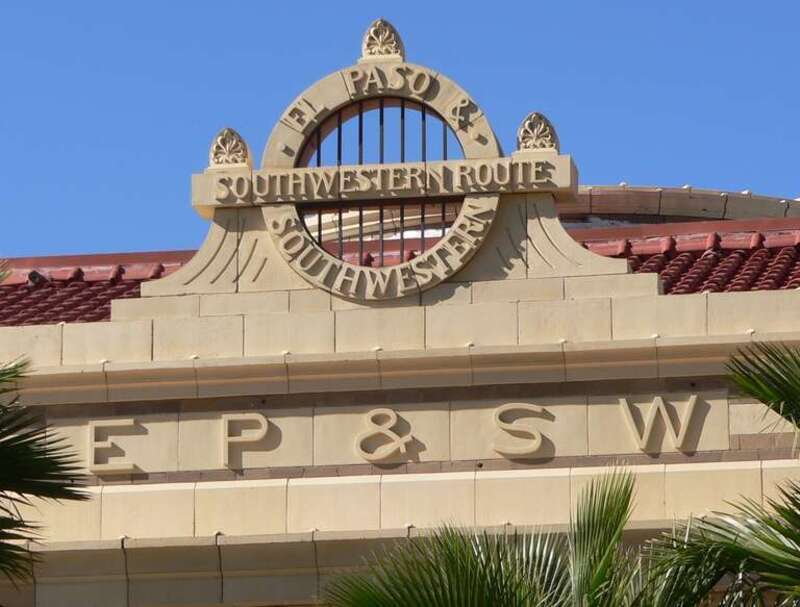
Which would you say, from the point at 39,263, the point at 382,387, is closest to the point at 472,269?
the point at 382,387

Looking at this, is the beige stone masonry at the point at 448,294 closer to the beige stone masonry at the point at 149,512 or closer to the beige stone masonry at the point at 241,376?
the beige stone masonry at the point at 241,376

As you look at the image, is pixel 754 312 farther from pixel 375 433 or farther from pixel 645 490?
pixel 375 433

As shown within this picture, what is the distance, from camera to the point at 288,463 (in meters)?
28.1

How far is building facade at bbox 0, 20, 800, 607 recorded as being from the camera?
1071 inches

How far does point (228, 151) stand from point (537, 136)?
11.7ft

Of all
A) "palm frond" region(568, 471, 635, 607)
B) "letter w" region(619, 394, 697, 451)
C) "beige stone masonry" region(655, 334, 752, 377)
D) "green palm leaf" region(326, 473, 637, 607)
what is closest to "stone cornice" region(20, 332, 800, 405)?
"beige stone masonry" region(655, 334, 752, 377)

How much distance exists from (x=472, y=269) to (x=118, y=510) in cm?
476

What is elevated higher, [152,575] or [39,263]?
[39,263]

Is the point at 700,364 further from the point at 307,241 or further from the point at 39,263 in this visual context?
the point at 39,263

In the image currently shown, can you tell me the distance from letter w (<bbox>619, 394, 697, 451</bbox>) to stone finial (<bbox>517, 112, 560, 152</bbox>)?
310 centimetres

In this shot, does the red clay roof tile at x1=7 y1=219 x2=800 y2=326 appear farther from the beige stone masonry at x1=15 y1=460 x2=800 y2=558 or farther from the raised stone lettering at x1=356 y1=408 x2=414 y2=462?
the raised stone lettering at x1=356 y1=408 x2=414 y2=462

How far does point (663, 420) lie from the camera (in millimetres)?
27406

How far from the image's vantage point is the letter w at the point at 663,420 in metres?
27.3

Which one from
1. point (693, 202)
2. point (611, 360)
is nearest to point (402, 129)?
point (611, 360)
